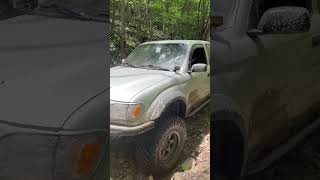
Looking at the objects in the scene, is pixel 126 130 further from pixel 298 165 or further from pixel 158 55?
pixel 298 165

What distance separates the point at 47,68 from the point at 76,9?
225mm

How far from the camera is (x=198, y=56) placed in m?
1.48

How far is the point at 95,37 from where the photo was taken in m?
1.26

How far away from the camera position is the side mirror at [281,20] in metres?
1.60

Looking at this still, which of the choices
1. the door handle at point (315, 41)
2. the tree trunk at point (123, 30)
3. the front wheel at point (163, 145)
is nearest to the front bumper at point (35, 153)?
the front wheel at point (163, 145)

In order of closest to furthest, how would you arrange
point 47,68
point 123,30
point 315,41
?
point 47,68 < point 123,30 < point 315,41

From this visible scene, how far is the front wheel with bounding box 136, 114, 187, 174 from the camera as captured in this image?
1.35 metres

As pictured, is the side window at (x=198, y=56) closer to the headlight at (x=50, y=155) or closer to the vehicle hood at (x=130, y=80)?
the vehicle hood at (x=130, y=80)

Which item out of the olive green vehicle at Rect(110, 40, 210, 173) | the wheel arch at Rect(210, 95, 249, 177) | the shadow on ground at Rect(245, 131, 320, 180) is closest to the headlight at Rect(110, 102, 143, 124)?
the olive green vehicle at Rect(110, 40, 210, 173)

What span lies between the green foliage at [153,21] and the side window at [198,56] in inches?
2.3

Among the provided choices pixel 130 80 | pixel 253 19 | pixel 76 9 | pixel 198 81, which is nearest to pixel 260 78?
pixel 253 19

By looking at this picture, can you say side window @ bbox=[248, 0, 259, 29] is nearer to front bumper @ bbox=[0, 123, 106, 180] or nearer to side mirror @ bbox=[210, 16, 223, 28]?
side mirror @ bbox=[210, 16, 223, 28]

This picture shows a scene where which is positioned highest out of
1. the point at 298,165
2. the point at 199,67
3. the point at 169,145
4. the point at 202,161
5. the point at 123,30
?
the point at 123,30

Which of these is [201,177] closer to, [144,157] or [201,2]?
[144,157]
